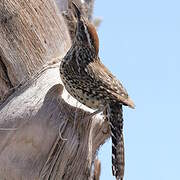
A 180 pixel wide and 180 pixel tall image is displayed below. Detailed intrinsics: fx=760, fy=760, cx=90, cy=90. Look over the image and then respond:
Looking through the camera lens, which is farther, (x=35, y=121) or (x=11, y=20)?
(x=11, y=20)

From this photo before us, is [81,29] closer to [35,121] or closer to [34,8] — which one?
[34,8]

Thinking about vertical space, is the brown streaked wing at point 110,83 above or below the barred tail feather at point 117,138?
above

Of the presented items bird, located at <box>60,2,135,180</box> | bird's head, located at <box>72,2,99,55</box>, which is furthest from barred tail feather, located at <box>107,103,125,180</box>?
bird's head, located at <box>72,2,99,55</box>

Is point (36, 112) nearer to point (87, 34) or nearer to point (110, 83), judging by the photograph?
point (110, 83)

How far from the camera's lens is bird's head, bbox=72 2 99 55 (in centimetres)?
404

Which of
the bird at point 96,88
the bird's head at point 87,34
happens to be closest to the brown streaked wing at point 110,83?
the bird at point 96,88

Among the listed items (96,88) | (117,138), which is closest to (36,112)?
(96,88)

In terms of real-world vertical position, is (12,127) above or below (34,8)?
below

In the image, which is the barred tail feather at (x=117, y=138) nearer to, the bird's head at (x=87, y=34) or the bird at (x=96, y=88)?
the bird at (x=96, y=88)

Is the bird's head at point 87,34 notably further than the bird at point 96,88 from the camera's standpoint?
Yes

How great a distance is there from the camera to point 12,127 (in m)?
3.81

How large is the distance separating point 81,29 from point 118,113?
0.57 m

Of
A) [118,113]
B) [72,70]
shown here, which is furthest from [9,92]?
[118,113]

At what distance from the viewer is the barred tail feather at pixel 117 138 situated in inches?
145
